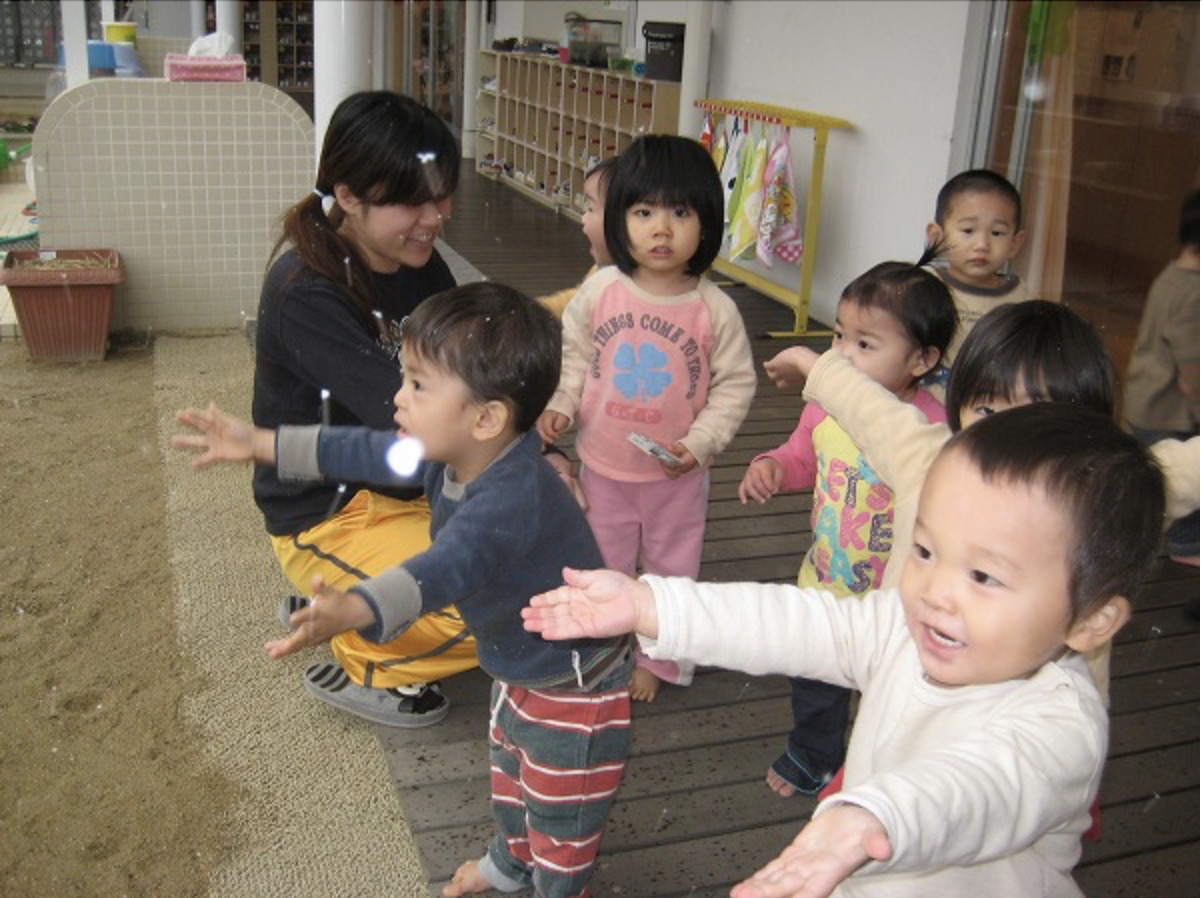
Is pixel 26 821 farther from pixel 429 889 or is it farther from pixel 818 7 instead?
pixel 818 7

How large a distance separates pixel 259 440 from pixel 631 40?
26.6 ft

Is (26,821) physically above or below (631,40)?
below

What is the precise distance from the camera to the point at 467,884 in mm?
1983

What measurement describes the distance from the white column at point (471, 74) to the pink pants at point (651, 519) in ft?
33.0

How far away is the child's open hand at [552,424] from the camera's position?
2486mm

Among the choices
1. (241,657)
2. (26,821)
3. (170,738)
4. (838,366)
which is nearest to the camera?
(838,366)

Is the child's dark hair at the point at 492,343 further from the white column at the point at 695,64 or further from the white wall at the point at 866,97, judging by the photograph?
the white column at the point at 695,64

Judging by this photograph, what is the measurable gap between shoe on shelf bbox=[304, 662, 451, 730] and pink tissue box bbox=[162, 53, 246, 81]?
3.69 meters

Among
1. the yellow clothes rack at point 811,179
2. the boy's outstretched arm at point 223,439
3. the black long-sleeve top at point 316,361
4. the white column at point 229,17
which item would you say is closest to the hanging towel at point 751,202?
the yellow clothes rack at point 811,179

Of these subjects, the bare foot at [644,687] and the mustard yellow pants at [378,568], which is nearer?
the mustard yellow pants at [378,568]

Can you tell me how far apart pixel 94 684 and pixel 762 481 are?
1624mm

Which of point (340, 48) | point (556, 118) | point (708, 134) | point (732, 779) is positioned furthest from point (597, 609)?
point (556, 118)

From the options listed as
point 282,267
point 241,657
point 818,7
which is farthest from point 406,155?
point 818,7

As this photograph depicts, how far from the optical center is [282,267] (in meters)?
2.30
